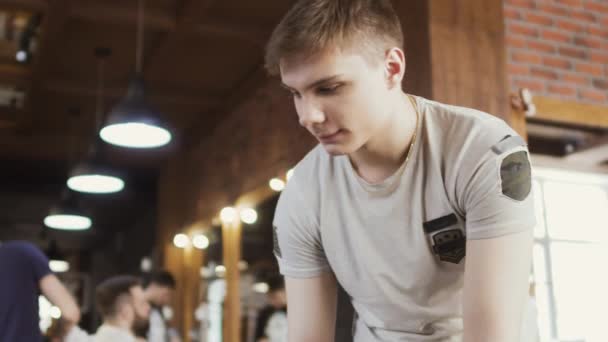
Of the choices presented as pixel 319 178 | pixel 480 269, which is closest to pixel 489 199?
pixel 480 269

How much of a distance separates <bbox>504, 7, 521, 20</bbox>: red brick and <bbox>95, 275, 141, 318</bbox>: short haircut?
2516 mm

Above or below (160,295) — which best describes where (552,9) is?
above

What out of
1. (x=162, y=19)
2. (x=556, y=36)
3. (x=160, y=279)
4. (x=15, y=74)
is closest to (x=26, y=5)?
(x=162, y=19)

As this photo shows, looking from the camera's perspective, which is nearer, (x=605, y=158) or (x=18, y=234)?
(x=605, y=158)

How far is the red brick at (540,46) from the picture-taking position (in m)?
3.79

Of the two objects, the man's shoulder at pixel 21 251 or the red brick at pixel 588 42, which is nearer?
the man's shoulder at pixel 21 251

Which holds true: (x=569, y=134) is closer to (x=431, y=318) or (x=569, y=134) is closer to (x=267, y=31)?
(x=267, y=31)

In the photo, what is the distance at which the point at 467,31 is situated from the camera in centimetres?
354

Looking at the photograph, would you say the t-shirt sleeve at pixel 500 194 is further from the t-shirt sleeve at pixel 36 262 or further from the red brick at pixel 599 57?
the red brick at pixel 599 57

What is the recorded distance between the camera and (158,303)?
524 centimetres

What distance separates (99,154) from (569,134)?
115 inches

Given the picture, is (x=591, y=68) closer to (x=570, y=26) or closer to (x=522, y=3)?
(x=570, y=26)

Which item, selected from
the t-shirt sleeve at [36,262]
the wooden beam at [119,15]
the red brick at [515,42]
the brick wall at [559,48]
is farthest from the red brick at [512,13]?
the t-shirt sleeve at [36,262]

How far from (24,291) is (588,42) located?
10.5 feet
